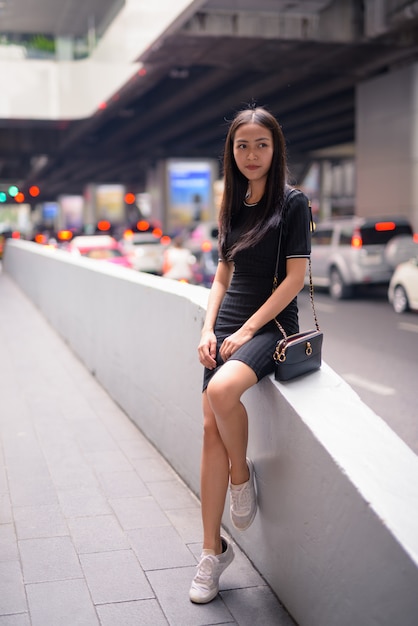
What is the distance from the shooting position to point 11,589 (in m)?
3.68

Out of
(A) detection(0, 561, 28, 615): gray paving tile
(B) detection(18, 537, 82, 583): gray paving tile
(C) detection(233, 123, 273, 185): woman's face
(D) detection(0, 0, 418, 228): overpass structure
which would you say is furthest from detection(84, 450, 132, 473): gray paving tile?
(D) detection(0, 0, 418, 228): overpass structure

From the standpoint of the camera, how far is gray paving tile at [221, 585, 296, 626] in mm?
3385

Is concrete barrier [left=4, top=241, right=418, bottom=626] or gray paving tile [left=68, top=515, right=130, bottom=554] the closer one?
concrete barrier [left=4, top=241, right=418, bottom=626]

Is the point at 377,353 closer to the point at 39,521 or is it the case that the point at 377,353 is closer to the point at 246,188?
the point at 39,521

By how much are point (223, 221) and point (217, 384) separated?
2.64ft

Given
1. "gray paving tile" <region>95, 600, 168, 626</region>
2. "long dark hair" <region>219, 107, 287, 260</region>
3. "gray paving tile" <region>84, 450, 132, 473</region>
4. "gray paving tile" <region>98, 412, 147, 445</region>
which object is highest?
"long dark hair" <region>219, 107, 287, 260</region>

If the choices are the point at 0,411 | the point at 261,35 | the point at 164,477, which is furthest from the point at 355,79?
the point at 164,477

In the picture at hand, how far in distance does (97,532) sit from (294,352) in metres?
1.73

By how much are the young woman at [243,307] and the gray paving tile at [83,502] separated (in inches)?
52.1

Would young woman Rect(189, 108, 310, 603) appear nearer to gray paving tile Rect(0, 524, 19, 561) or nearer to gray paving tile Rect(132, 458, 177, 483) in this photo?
gray paving tile Rect(0, 524, 19, 561)

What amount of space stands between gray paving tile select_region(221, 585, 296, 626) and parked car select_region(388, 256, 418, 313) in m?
12.4

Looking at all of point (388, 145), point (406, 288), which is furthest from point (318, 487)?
point (388, 145)

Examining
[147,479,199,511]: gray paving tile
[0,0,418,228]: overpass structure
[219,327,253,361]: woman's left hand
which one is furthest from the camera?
[0,0,418,228]: overpass structure

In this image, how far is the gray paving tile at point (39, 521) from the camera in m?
4.42
